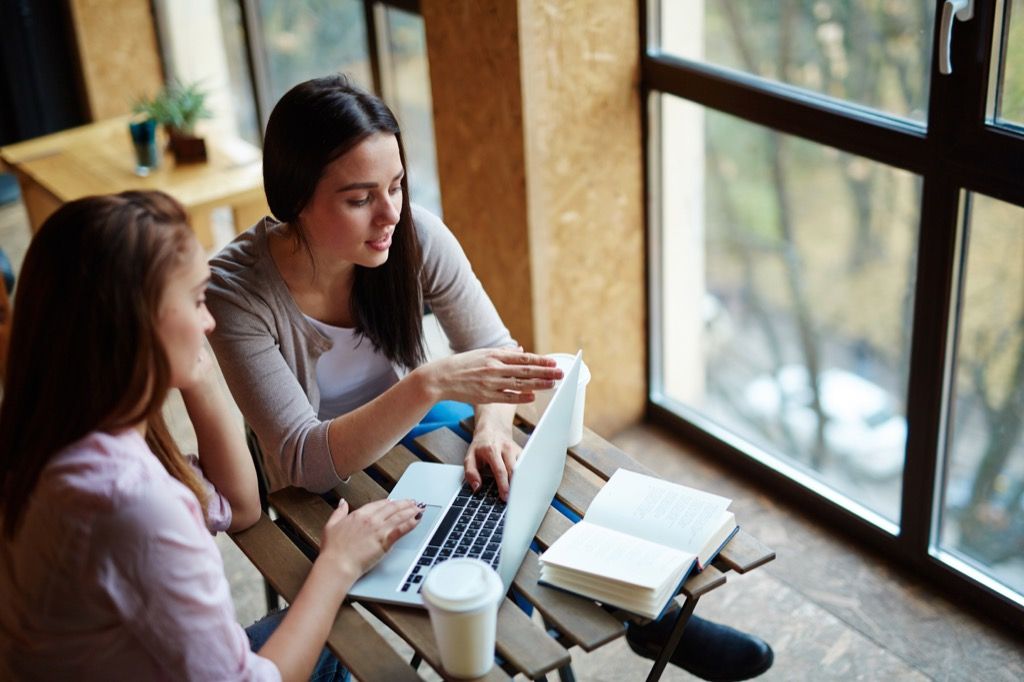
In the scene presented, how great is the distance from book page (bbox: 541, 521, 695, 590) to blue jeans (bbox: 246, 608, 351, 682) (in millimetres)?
414

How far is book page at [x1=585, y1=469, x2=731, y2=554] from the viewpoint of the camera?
1534 millimetres

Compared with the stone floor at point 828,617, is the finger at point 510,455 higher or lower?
higher

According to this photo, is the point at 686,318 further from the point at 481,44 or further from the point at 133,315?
the point at 133,315

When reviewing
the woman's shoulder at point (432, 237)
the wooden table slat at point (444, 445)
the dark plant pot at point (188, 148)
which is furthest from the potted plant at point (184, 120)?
the wooden table slat at point (444, 445)

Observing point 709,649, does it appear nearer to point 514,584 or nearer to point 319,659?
point 514,584

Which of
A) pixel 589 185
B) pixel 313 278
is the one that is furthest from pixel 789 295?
pixel 313 278

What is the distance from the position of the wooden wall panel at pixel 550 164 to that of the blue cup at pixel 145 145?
3.85ft

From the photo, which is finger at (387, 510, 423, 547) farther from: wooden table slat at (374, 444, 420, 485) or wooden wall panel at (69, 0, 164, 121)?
wooden wall panel at (69, 0, 164, 121)

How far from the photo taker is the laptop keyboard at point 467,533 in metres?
1.54

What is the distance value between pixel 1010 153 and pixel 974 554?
0.93 meters

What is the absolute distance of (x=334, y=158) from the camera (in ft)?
5.65

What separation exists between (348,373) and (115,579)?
2.55ft

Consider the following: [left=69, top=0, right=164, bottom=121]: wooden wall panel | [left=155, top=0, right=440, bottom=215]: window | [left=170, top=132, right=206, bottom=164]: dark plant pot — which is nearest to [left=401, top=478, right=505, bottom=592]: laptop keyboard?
[left=155, top=0, right=440, bottom=215]: window

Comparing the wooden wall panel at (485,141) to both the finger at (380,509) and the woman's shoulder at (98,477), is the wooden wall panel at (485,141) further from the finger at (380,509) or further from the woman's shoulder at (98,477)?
the woman's shoulder at (98,477)
